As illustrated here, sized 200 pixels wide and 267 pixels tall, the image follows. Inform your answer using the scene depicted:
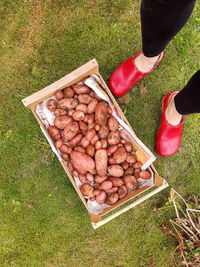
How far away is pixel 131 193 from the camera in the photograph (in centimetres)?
198

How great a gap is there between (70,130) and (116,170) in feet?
1.79

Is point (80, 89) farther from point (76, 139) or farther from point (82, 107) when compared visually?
point (76, 139)

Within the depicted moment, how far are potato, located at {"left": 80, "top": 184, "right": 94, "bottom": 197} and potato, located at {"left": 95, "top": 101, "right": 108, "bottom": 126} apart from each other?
1.89ft

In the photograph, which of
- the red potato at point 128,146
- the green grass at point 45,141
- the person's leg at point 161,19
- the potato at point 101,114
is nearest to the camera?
the person's leg at point 161,19

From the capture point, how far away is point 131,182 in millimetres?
1952

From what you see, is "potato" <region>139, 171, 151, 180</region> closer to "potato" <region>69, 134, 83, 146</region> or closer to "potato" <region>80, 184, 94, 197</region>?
"potato" <region>80, 184, 94, 197</region>

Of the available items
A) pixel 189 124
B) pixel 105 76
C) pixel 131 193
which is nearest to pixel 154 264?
pixel 131 193

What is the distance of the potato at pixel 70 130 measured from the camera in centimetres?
195

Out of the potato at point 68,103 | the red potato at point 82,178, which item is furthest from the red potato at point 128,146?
the potato at point 68,103

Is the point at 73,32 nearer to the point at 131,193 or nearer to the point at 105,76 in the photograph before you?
the point at 105,76

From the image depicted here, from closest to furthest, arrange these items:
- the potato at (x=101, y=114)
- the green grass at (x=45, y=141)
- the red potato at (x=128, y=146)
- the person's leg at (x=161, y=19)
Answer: the person's leg at (x=161, y=19) → the potato at (x=101, y=114) → the red potato at (x=128, y=146) → the green grass at (x=45, y=141)

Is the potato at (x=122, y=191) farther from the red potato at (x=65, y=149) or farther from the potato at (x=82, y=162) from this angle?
the red potato at (x=65, y=149)

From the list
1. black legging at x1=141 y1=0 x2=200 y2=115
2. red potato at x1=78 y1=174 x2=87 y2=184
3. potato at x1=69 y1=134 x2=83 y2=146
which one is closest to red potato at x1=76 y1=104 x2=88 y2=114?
potato at x1=69 y1=134 x2=83 y2=146

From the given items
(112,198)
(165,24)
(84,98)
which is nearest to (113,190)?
(112,198)
